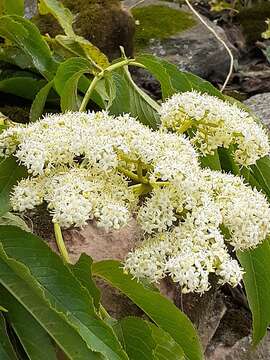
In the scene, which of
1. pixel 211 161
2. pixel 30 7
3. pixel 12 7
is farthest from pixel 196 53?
pixel 211 161

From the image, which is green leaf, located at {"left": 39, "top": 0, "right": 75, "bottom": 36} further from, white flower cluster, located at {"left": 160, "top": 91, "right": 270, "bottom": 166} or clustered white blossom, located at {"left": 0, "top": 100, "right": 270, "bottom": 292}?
clustered white blossom, located at {"left": 0, "top": 100, "right": 270, "bottom": 292}

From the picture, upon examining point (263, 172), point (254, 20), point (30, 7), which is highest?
point (263, 172)

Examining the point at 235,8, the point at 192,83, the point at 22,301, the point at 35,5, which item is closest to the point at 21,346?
the point at 22,301

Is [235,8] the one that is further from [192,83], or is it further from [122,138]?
[122,138]

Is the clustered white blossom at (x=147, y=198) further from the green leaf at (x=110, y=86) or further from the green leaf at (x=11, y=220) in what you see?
the green leaf at (x=110, y=86)

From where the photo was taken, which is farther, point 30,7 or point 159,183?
point 30,7

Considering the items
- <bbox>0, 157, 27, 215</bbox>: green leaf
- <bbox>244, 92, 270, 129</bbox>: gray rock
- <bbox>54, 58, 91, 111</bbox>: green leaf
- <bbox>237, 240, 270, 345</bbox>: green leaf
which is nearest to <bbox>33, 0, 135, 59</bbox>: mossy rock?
<bbox>244, 92, 270, 129</bbox>: gray rock

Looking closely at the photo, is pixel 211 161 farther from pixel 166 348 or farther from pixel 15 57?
pixel 15 57
